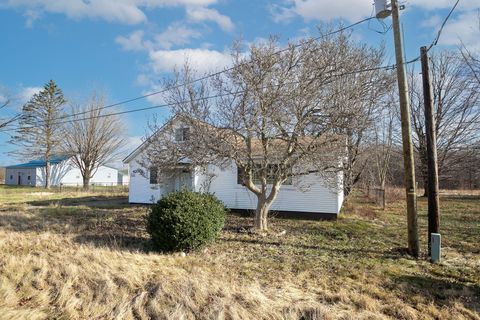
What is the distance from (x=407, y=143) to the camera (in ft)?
26.5

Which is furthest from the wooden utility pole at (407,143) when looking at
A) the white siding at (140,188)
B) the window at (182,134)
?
the white siding at (140,188)

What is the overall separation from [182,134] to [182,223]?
12.9ft

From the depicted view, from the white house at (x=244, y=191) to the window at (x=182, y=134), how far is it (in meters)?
1.13

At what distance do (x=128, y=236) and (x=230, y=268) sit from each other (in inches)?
166

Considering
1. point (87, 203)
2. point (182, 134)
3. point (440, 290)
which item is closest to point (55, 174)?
point (87, 203)

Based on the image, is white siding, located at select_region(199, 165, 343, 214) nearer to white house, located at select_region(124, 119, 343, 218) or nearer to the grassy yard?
white house, located at select_region(124, 119, 343, 218)

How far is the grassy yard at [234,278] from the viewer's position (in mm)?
4605

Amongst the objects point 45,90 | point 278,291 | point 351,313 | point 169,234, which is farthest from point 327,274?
point 45,90

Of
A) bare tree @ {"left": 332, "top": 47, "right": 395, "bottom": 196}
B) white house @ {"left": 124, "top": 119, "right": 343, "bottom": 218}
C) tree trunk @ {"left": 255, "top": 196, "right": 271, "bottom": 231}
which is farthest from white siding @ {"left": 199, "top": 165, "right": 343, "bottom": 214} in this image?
tree trunk @ {"left": 255, "top": 196, "right": 271, "bottom": 231}

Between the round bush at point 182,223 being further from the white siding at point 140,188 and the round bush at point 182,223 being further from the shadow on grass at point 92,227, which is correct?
the white siding at point 140,188

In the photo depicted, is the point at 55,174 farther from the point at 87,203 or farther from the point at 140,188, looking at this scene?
the point at 140,188

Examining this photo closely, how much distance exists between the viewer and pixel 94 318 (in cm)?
447

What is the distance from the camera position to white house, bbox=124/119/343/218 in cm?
1428

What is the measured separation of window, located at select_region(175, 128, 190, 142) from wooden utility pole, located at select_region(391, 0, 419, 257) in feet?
19.1
